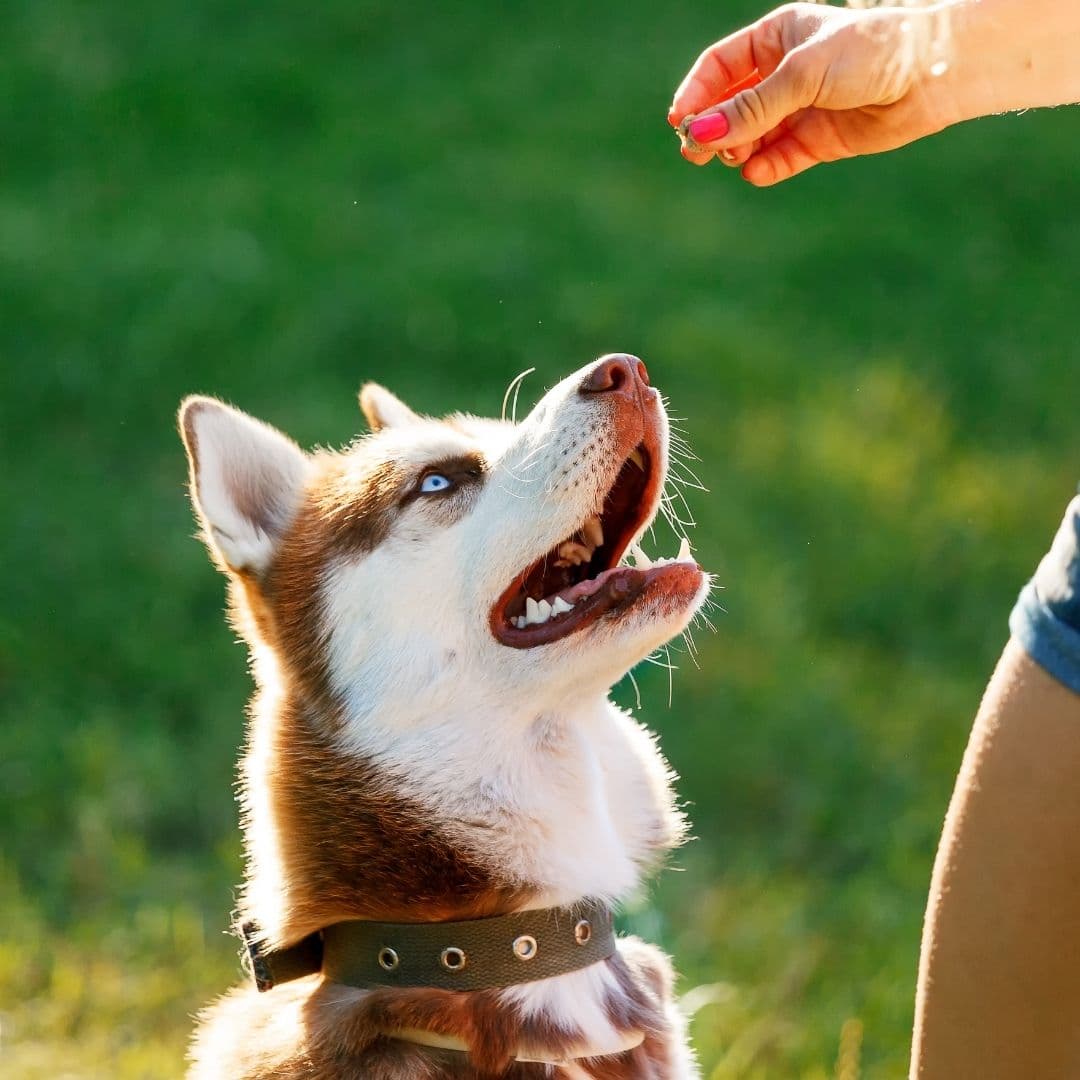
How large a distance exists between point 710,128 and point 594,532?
2.72 feet

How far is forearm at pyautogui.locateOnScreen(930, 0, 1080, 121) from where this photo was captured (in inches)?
89.8

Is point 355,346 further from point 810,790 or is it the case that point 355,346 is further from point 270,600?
point 270,600

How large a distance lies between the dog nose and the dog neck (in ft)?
1.89

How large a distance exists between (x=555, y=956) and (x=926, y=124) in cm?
153

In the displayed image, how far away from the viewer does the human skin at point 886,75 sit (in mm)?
2312

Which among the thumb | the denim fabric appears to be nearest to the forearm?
the thumb

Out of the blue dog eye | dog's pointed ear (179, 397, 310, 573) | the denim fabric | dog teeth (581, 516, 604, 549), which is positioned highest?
dog's pointed ear (179, 397, 310, 573)

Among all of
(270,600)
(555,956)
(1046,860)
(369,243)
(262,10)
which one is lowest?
(1046,860)

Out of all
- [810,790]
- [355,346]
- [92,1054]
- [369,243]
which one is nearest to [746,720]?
[810,790]

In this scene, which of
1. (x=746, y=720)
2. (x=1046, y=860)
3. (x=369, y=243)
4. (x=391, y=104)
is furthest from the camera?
(x=391, y=104)

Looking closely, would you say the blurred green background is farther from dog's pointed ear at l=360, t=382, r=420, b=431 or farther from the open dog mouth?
dog's pointed ear at l=360, t=382, r=420, b=431

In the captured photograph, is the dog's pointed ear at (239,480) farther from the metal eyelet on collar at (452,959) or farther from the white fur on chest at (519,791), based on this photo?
the metal eyelet on collar at (452,959)

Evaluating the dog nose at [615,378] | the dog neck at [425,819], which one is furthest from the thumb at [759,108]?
the dog neck at [425,819]

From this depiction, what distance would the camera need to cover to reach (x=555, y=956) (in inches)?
105
